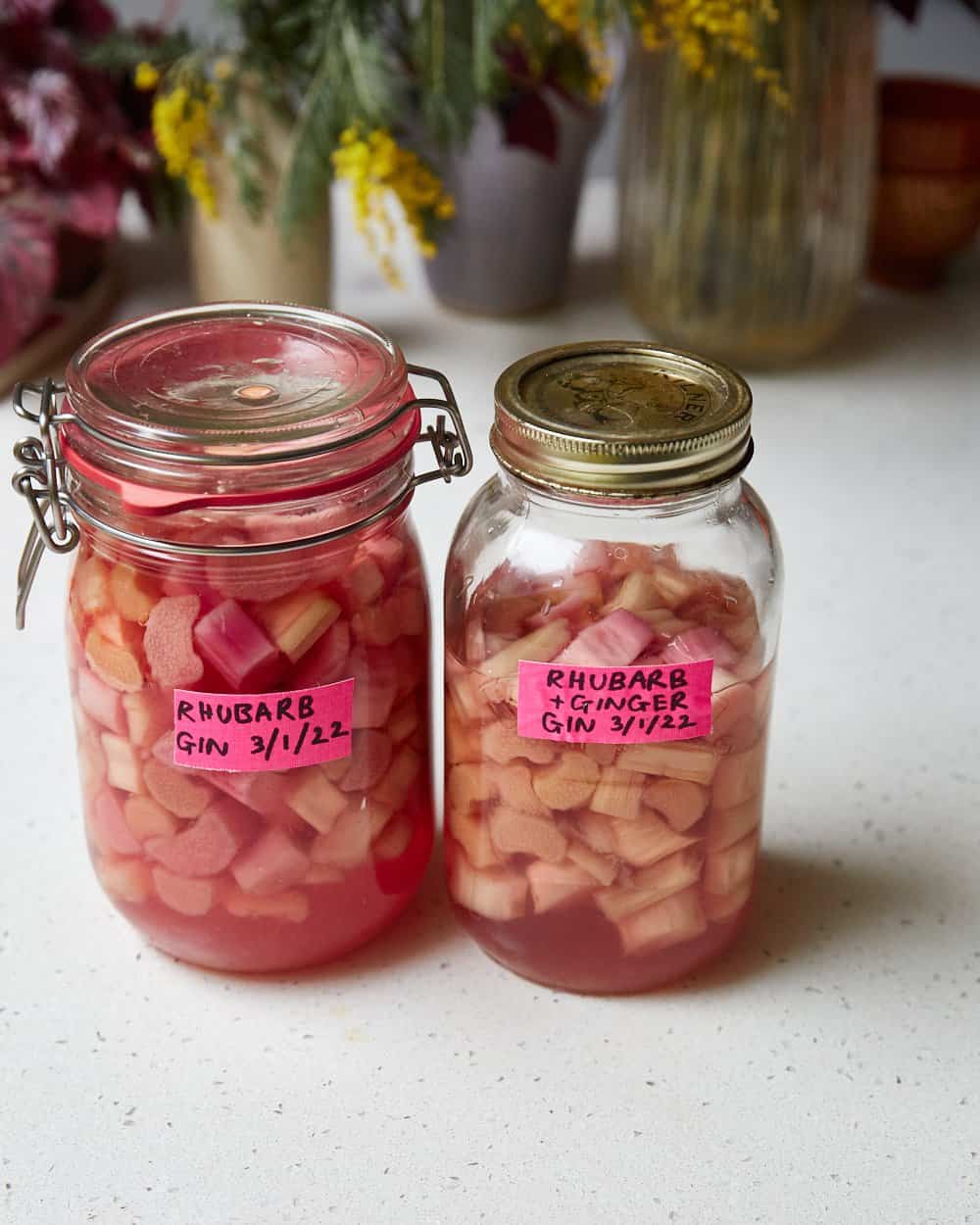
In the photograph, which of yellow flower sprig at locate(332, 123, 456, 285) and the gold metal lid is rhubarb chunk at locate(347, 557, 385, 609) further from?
yellow flower sprig at locate(332, 123, 456, 285)

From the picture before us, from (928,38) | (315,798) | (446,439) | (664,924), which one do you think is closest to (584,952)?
(664,924)

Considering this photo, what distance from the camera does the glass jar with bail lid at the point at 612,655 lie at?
2.01 feet

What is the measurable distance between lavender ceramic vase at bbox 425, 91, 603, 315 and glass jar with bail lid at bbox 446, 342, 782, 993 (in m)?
0.70

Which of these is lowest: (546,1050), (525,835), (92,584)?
(546,1050)

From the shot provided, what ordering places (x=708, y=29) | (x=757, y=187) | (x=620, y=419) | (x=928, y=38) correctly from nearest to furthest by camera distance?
(x=620, y=419) → (x=708, y=29) → (x=757, y=187) → (x=928, y=38)

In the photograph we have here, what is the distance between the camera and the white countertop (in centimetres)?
62

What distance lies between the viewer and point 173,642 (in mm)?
624

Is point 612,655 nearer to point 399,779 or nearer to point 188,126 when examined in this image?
point 399,779

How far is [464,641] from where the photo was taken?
67 centimetres

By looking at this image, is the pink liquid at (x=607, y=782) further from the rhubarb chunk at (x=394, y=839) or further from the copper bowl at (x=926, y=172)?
the copper bowl at (x=926, y=172)

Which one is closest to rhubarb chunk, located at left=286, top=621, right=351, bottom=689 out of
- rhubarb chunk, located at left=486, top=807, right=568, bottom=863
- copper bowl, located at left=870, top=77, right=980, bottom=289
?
rhubarb chunk, located at left=486, top=807, right=568, bottom=863

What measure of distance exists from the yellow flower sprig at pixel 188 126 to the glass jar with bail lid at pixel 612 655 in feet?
2.23

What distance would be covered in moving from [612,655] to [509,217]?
2.73 feet

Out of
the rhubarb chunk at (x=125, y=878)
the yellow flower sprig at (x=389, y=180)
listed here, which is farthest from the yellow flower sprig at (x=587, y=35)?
the rhubarb chunk at (x=125, y=878)
